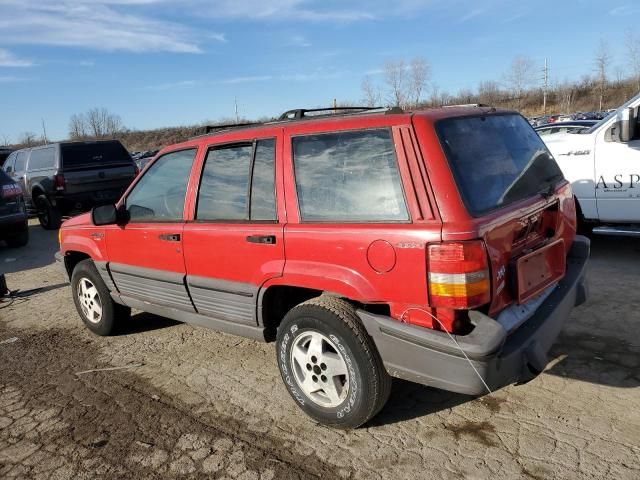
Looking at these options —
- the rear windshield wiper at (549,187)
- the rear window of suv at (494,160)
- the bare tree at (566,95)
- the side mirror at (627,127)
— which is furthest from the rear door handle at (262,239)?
the bare tree at (566,95)

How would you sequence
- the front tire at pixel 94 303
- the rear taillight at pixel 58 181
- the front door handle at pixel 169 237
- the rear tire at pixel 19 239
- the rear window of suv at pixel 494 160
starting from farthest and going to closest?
the rear taillight at pixel 58 181 → the rear tire at pixel 19 239 → the front tire at pixel 94 303 → the front door handle at pixel 169 237 → the rear window of suv at pixel 494 160

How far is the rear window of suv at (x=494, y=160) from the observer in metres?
2.79

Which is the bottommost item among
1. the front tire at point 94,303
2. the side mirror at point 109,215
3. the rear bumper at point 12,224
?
the front tire at point 94,303

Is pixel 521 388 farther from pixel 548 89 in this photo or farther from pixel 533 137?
pixel 548 89

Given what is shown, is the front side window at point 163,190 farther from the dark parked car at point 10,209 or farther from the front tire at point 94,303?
the dark parked car at point 10,209

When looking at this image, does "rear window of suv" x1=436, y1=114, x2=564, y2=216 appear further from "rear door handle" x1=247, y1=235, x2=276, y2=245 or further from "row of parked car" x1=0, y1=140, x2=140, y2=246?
"row of parked car" x1=0, y1=140, x2=140, y2=246

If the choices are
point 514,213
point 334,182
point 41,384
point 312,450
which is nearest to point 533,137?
point 514,213

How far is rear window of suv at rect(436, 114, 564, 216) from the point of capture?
2795 mm

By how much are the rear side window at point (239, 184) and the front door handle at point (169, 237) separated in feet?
0.78

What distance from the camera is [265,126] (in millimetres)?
3648

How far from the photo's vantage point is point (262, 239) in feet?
10.9

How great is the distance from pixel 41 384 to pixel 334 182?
2.87 meters

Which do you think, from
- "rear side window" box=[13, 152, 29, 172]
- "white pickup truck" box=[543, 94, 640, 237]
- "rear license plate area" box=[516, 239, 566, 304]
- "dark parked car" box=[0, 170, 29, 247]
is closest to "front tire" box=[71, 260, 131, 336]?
"rear license plate area" box=[516, 239, 566, 304]

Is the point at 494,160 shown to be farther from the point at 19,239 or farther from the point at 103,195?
the point at 103,195
